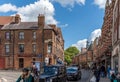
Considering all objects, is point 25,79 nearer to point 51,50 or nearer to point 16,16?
point 51,50

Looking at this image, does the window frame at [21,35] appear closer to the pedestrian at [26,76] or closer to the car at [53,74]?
the car at [53,74]

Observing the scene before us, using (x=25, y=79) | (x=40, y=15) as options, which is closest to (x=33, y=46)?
(x=40, y=15)

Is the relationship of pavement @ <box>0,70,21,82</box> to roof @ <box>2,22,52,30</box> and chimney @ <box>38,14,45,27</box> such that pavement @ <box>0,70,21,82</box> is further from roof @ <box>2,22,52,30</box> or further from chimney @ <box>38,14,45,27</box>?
roof @ <box>2,22,52,30</box>

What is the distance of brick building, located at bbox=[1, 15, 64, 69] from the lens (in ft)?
250

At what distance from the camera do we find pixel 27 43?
77750 millimetres

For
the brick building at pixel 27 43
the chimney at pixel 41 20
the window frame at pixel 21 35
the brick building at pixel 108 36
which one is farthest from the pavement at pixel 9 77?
the window frame at pixel 21 35

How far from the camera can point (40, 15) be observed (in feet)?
253

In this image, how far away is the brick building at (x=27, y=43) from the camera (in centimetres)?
7625

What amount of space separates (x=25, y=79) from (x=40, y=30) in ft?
212

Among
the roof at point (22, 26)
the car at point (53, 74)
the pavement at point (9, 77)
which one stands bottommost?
the pavement at point (9, 77)

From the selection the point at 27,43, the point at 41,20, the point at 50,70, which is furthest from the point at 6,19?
the point at 50,70

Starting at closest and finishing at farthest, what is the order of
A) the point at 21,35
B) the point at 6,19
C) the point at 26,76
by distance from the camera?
the point at 26,76 < the point at 21,35 < the point at 6,19

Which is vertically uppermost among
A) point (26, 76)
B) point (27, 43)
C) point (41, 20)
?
point (41, 20)

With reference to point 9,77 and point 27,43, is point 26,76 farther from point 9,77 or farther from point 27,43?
point 27,43
